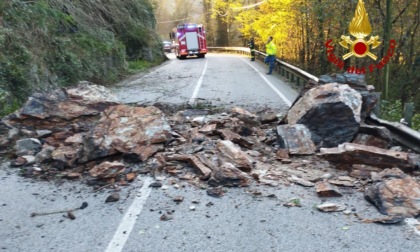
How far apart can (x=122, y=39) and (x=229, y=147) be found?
19.4 m

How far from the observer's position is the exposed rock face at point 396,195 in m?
4.05

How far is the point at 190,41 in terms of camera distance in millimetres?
36125

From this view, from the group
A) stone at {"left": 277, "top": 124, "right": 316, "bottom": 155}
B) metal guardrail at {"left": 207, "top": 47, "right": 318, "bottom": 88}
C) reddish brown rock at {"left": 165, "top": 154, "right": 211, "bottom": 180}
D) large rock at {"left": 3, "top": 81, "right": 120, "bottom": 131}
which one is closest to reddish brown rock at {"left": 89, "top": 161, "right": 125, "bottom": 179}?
reddish brown rock at {"left": 165, "top": 154, "right": 211, "bottom": 180}

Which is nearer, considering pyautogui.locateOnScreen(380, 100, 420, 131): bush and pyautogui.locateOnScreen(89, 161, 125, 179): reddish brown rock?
pyautogui.locateOnScreen(89, 161, 125, 179): reddish brown rock

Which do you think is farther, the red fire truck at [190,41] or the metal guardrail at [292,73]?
the red fire truck at [190,41]

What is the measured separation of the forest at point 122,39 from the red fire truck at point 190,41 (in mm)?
10914

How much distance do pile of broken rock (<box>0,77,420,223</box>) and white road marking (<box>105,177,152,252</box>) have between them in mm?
412

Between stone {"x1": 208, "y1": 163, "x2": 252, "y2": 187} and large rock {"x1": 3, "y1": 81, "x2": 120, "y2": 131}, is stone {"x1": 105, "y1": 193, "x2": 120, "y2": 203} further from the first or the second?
large rock {"x1": 3, "y1": 81, "x2": 120, "y2": 131}

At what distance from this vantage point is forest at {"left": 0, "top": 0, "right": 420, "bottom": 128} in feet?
31.8

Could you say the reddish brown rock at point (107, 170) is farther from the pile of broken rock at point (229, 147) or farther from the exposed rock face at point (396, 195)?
the exposed rock face at point (396, 195)

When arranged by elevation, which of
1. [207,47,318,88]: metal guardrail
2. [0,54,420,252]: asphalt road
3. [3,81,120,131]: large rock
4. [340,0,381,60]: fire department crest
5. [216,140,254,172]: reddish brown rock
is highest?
[340,0,381,60]: fire department crest

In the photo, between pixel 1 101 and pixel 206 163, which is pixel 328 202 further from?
pixel 1 101

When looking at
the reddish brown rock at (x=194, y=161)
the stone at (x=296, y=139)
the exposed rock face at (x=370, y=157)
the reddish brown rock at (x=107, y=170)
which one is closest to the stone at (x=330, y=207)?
the exposed rock face at (x=370, y=157)

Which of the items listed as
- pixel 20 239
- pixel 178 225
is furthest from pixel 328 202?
pixel 20 239
